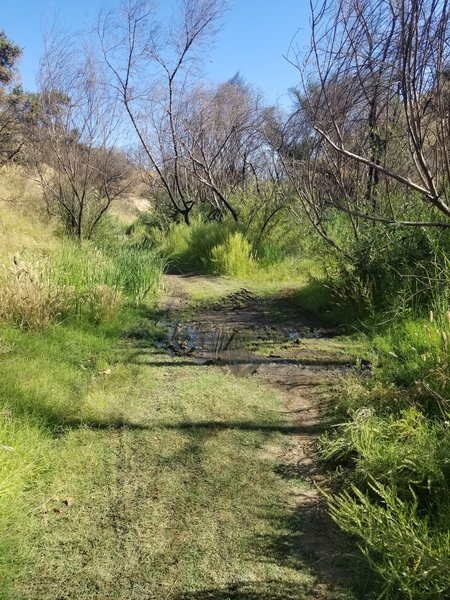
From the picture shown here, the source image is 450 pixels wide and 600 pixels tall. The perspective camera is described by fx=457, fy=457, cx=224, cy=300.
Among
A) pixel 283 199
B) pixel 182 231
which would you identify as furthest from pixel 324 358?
pixel 182 231

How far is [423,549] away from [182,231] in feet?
38.0

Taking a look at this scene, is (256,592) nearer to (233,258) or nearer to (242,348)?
(242,348)

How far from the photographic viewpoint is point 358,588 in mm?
1738

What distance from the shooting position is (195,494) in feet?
7.58

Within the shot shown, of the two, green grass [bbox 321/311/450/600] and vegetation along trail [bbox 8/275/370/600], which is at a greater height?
green grass [bbox 321/311/450/600]

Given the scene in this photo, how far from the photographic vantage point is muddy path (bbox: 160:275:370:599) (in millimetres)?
1986

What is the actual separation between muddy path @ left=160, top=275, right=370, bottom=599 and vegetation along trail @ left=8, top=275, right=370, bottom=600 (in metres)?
0.01

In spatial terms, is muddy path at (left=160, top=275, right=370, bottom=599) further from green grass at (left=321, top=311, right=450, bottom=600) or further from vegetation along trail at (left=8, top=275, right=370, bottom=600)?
green grass at (left=321, top=311, right=450, bottom=600)

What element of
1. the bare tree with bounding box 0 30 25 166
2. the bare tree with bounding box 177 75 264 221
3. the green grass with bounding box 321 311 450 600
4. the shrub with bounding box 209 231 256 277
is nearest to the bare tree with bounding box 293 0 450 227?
the green grass with bounding box 321 311 450 600

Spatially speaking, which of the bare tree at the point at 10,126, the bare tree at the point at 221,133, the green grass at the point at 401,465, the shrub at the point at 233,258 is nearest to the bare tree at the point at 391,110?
the green grass at the point at 401,465

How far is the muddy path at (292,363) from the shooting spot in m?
1.99

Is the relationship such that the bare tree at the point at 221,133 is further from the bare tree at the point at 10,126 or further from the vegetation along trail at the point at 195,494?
the vegetation along trail at the point at 195,494

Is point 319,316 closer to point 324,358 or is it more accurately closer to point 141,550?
point 324,358

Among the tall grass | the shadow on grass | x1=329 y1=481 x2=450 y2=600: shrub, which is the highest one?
the tall grass
